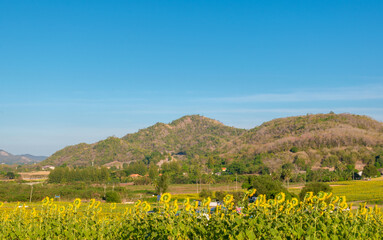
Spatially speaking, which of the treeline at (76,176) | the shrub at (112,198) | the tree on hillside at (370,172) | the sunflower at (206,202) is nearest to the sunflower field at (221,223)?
the sunflower at (206,202)

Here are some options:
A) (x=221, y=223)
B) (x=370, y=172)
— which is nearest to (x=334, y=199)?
(x=221, y=223)

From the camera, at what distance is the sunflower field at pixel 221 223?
A: 7.56 meters

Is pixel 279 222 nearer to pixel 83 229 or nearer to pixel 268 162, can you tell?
pixel 83 229

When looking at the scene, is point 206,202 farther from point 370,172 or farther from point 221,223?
point 370,172

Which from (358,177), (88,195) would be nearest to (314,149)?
(358,177)

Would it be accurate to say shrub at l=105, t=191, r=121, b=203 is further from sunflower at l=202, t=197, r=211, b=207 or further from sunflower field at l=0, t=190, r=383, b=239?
sunflower at l=202, t=197, r=211, b=207

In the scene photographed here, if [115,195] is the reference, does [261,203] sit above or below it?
above

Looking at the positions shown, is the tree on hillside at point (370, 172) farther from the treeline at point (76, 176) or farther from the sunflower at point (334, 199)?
the sunflower at point (334, 199)

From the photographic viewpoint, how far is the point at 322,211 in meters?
8.27

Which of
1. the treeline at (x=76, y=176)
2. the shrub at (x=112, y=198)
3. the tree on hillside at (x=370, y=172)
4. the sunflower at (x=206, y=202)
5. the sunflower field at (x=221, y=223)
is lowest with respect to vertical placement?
the shrub at (x=112, y=198)

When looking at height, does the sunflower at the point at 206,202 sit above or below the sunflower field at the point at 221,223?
above

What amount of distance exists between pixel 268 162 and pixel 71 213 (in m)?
163

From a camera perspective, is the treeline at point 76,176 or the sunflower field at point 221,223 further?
the treeline at point 76,176

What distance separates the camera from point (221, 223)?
773 cm
